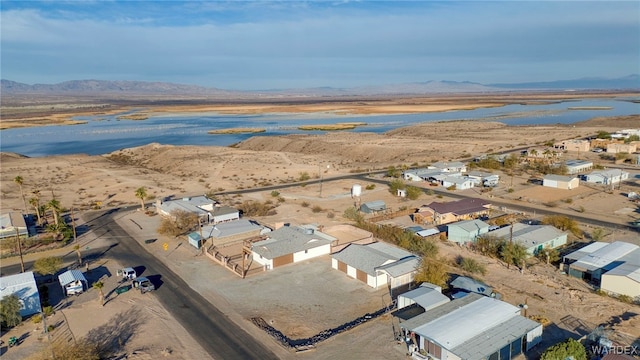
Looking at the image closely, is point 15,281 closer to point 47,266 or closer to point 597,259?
point 47,266

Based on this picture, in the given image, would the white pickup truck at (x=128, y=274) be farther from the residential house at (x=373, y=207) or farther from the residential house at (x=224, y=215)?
the residential house at (x=373, y=207)

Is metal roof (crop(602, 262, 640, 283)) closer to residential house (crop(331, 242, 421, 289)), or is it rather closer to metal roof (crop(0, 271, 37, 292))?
residential house (crop(331, 242, 421, 289))

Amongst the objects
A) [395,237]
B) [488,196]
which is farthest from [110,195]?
[488,196]

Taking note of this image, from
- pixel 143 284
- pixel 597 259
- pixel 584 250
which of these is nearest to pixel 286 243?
pixel 143 284

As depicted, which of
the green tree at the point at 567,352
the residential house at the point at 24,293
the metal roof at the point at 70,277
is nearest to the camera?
the green tree at the point at 567,352

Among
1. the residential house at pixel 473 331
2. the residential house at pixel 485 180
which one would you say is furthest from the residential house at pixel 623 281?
the residential house at pixel 485 180

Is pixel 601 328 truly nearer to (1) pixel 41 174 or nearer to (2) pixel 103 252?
(2) pixel 103 252
